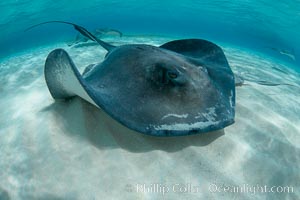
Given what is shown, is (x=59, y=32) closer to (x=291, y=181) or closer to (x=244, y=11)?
(x=244, y=11)

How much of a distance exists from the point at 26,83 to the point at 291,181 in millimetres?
4724

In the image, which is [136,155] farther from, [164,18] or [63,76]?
[164,18]

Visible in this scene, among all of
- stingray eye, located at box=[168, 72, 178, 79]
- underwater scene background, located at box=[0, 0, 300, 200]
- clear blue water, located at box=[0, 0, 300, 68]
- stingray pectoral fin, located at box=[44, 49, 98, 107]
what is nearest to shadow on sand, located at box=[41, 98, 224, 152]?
underwater scene background, located at box=[0, 0, 300, 200]

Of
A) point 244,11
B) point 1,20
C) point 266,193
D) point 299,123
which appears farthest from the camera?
point 244,11

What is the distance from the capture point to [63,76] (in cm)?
231

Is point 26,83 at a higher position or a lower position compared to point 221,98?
lower

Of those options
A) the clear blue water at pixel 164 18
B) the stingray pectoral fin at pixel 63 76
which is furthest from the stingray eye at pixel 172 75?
the clear blue water at pixel 164 18

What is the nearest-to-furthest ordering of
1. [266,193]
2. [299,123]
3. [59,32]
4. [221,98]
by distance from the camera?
[266,193] < [221,98] < [299,123] < [59,32]

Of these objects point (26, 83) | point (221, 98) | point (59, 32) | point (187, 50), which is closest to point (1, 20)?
point (59, 32)

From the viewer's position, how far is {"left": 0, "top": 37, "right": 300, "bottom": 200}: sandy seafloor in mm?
2133

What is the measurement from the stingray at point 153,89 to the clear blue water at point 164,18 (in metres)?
19.3

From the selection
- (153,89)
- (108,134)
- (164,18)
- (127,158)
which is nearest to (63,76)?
(108,134)

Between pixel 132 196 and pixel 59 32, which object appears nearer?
pixel 132 196

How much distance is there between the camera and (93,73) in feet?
10.1
